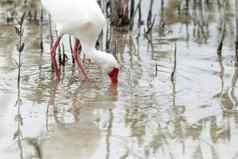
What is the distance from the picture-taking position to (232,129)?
17.6 ft

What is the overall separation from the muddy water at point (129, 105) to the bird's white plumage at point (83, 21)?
23 cm

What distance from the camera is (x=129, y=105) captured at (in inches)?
236

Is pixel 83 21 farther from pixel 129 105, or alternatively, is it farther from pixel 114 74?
pixel 129 105

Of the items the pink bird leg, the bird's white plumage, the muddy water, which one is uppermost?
the bird's white plumage

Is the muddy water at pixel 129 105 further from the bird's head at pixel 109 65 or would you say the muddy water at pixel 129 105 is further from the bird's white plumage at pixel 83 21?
the bird's white plumage at pixel 83 21

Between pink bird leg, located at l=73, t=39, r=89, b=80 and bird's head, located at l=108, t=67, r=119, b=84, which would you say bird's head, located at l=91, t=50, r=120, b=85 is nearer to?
bird's head, located at l=108, t=67, r=119, b=84

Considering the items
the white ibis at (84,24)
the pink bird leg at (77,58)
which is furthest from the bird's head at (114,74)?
the pink bird leg at (77,58)

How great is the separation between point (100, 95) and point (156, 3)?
414 centimetres

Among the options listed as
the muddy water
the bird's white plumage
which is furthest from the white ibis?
the muddy water

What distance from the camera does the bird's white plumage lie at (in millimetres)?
6820

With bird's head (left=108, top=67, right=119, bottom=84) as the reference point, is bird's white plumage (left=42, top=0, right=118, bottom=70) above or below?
above

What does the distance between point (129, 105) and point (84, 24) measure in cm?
124

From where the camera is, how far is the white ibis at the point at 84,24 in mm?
6816

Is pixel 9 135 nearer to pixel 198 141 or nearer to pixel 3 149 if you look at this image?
pixel 3 149
